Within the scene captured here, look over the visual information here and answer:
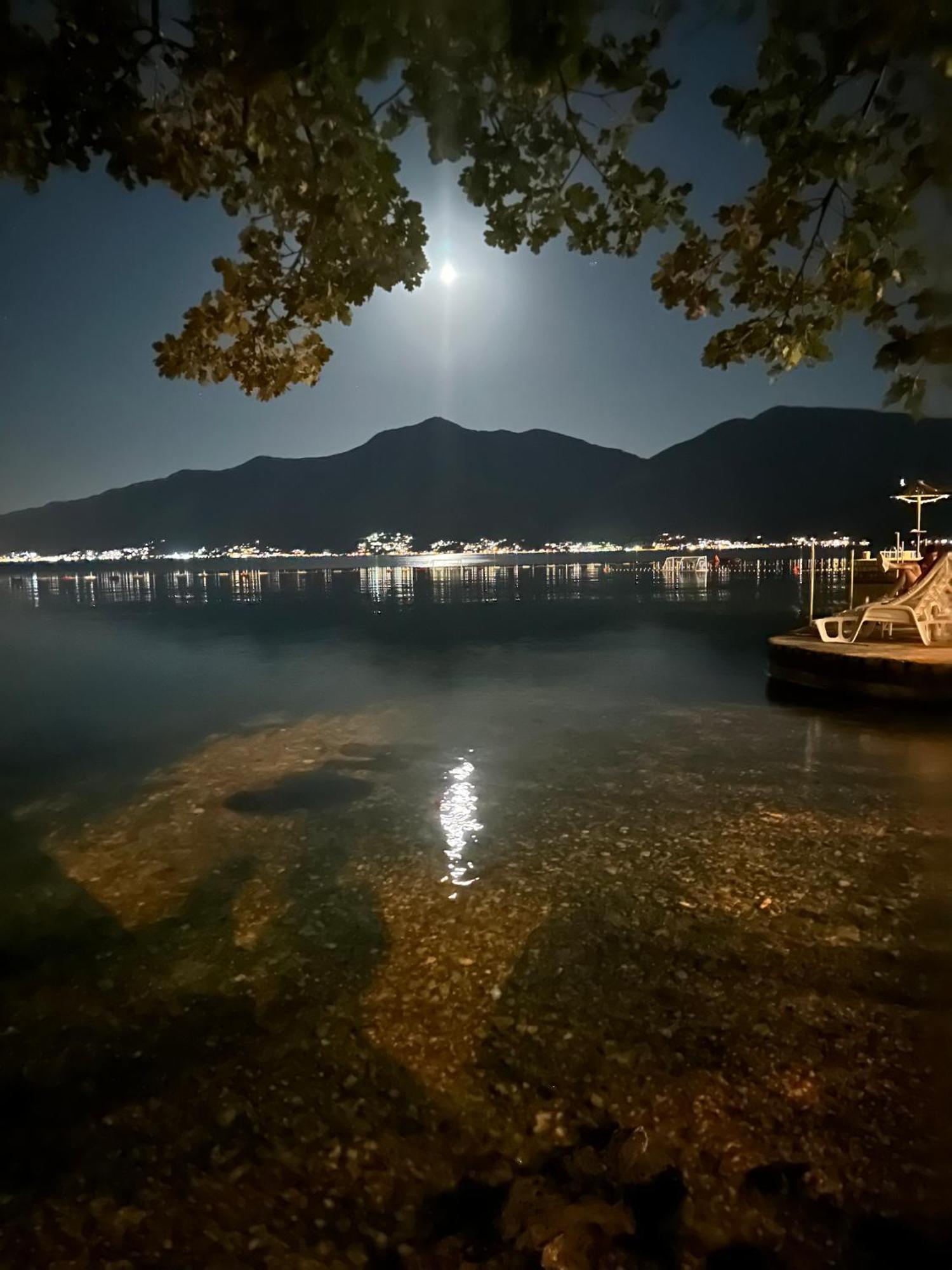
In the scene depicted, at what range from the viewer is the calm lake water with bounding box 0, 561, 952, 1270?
13.3ft

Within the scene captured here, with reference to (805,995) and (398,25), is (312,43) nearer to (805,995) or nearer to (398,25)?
(398,25)

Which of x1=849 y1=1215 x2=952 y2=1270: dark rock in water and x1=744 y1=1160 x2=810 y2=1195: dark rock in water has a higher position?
x1=744 y1=1160 x2=810 y2=1195: dark rock in water

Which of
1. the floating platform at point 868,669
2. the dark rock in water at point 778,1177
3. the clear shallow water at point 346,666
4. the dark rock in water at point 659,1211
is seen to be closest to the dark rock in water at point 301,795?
the clear shallow water at point 346,666

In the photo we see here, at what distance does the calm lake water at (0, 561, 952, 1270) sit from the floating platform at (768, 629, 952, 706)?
69.9 inches

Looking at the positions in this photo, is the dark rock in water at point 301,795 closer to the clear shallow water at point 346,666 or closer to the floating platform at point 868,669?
the clear shallow water at point 346,666

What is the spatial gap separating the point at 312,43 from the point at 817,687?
1938 cm

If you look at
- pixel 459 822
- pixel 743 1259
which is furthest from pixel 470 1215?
pixel 459 822

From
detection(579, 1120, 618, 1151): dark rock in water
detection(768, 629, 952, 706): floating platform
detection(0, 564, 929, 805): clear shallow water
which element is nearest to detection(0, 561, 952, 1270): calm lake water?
detection(579, 1120, 618, 1151): dark rock in water

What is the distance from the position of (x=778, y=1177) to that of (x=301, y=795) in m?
9.24

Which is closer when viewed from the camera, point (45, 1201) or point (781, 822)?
point (45, 1201)

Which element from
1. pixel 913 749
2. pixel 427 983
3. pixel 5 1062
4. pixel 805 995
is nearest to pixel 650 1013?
pixel 805 995

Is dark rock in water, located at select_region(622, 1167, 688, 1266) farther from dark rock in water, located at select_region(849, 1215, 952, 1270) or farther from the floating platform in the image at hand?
the floating platform

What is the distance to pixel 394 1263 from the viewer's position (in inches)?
149

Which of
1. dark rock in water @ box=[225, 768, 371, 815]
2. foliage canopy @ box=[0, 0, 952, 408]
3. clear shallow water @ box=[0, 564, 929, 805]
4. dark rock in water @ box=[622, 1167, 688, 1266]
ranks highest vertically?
foliage canopy @ box=[0, 0, 952, 408]
